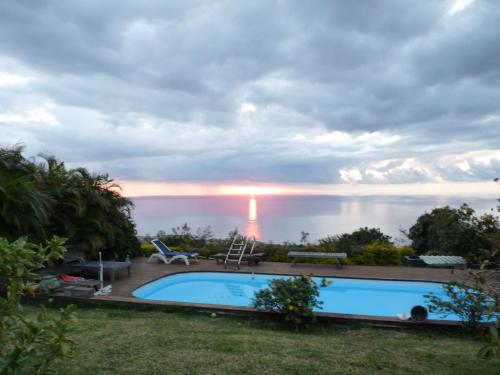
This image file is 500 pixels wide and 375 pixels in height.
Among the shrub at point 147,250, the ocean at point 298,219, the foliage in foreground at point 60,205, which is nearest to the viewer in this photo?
the foliage in foreground at point 60,205

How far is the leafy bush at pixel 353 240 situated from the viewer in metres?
11.7

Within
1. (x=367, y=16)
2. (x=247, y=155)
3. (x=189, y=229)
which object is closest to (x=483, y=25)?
(x=367, y=16)

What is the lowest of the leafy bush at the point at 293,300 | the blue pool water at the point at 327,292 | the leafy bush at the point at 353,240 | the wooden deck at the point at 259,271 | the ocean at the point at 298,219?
the blue pool water at the point at 327,292

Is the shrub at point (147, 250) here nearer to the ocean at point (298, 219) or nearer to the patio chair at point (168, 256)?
the ocean at point (298, 219)

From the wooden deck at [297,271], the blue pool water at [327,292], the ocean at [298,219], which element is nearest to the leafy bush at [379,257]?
the wooden deck at [297,271]

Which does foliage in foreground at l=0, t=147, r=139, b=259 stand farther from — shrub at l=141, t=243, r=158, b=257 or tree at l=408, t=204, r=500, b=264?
tree at l=408, t=204, r=500, b=264

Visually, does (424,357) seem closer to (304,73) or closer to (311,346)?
(311,346)

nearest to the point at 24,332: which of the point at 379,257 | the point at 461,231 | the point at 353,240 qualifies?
the point at 379,257

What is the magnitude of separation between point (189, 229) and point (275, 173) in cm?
1185

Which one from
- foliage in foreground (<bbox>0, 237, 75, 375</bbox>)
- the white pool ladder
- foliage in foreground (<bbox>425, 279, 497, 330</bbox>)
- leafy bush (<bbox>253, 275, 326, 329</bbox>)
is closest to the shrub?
the white pool ladder

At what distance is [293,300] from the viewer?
5.09 meters

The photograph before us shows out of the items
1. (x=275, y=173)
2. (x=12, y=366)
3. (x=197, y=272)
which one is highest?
(x=275, y=173)

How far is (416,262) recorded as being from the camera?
10.6 m

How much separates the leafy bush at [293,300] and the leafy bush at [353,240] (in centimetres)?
681
